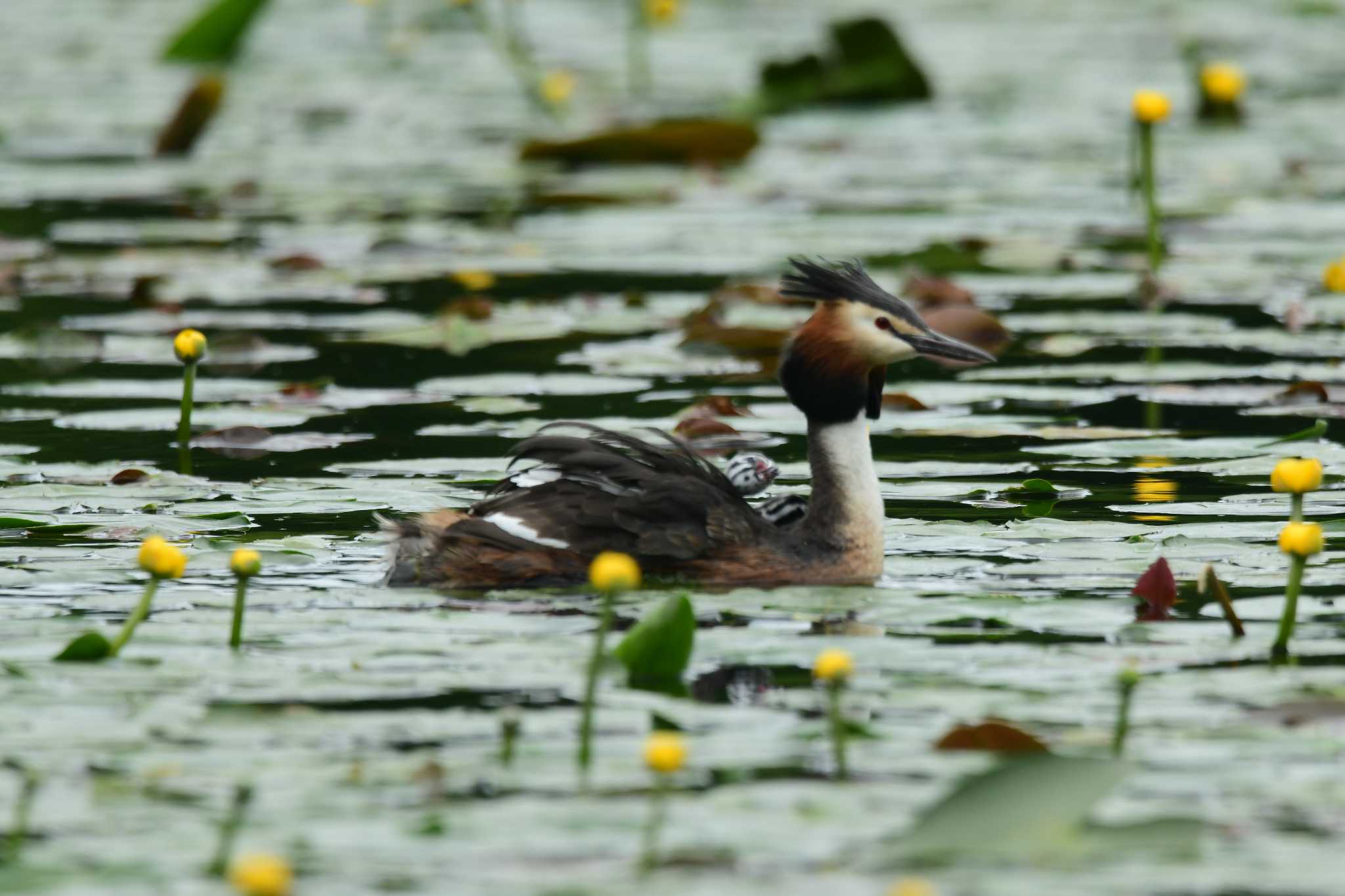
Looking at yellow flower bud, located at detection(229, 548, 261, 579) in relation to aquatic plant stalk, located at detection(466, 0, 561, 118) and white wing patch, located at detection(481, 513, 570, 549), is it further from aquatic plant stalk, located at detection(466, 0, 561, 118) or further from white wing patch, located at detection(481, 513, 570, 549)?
aquatic plant stalk, located at detection(466, 0, 561, 118)

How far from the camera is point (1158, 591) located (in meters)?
6.04

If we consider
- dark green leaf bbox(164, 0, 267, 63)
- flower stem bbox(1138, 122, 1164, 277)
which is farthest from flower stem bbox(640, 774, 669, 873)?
dark green leaf bbox(164, 0, 267, 63)

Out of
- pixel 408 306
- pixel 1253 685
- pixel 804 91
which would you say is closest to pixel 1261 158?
pixel 804 91

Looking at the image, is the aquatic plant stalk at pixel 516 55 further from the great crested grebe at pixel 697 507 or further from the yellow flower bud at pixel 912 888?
the yellow flower bud at pixel 912 888

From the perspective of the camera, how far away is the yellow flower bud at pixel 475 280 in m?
11.9

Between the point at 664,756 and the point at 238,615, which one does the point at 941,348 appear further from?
the point at 664,756

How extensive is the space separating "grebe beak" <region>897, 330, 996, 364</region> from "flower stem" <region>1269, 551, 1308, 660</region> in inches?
60.1

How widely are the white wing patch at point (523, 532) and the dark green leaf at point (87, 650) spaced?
1312mm

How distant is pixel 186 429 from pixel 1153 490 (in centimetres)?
311

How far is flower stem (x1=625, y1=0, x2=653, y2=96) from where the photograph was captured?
19.2m

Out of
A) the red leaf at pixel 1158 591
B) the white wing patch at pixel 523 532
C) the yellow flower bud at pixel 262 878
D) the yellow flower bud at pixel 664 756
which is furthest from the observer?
the white wing patch at pixel 523 532

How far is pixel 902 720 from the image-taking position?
5.12 meters

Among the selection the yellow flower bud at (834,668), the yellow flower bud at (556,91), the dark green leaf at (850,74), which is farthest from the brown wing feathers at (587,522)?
the dark green leaf at (850,74)

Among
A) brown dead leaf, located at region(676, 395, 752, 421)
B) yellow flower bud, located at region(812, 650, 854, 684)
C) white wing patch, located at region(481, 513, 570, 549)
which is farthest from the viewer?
brown dead leaf, located at region(676, 395, 752, 421)
